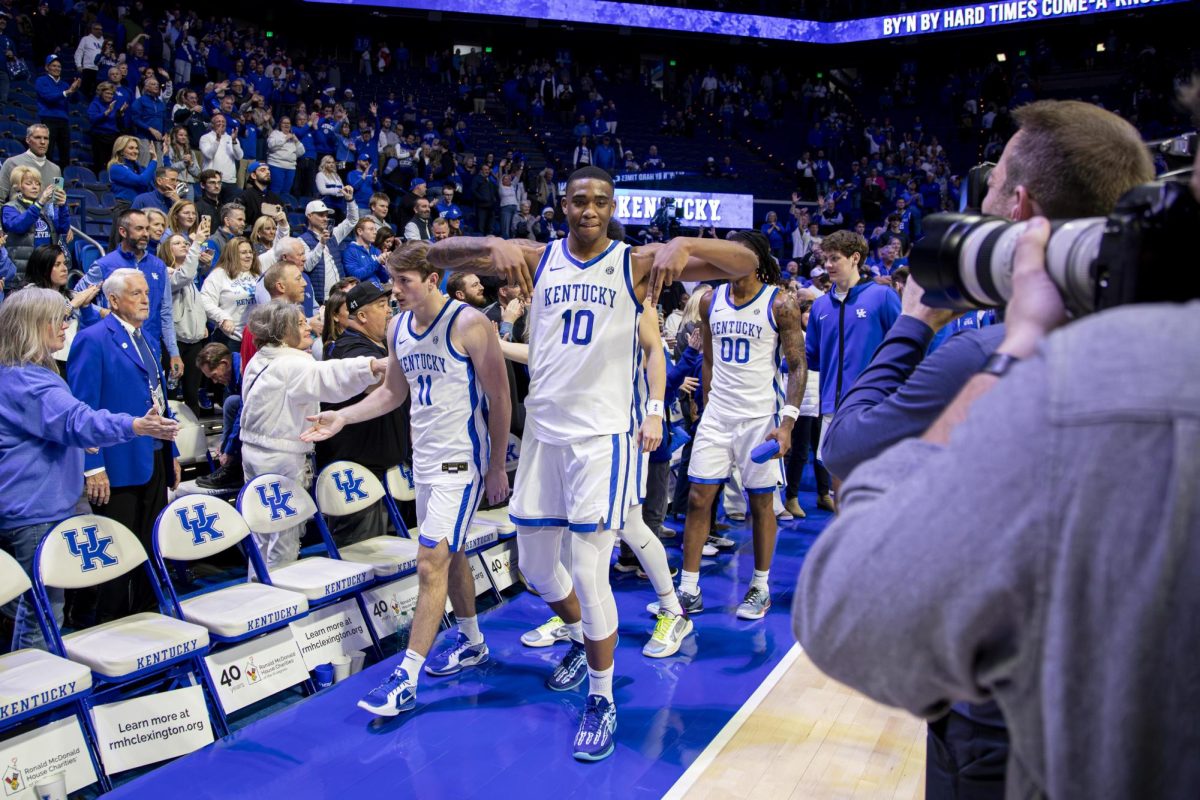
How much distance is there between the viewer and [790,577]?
19.7ft

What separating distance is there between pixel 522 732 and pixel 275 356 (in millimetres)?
2370

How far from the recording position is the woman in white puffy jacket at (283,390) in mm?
4797

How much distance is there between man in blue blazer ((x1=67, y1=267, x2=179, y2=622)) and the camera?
450cm

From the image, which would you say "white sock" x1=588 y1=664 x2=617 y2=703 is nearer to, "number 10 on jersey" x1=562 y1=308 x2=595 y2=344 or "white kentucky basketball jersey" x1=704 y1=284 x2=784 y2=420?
"number 10 on jersey" x1=562 y1=308 x2=595 y2=344

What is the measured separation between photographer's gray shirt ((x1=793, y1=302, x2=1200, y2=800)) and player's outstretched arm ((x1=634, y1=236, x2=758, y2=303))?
265cm

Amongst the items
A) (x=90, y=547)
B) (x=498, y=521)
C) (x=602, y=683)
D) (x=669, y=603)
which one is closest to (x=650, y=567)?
(x=669, y=603)

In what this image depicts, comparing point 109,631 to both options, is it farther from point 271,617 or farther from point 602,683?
point 602,683

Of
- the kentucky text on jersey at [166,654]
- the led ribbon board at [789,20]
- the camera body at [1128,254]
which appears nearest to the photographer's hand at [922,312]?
the camera body at [1128,254]

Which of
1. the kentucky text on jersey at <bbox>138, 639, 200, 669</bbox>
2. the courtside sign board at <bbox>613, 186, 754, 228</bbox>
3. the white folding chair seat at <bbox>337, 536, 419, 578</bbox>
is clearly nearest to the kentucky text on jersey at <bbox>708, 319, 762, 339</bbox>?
the white folding chair seat at <bbox>337, 536, 419, 578</bbox>

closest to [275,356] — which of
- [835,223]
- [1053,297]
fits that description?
[1053,297]

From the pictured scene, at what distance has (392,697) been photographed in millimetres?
3867

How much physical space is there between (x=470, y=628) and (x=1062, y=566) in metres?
4.08

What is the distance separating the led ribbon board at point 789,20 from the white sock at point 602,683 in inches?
769

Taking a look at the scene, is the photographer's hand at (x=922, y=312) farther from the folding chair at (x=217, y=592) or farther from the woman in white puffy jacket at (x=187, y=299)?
the woman in white puffy jacket at (x=187, y=299)
